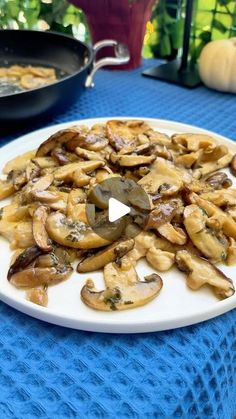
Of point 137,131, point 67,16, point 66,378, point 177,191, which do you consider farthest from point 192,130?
point 67,16

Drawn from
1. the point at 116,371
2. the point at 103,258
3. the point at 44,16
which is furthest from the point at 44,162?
the point at 44,16

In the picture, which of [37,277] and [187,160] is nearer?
[37,277]

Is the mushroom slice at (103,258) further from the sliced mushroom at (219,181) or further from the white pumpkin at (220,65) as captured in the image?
the white pumpkin at (220,65)

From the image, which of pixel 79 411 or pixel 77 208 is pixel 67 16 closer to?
pixel 77 208

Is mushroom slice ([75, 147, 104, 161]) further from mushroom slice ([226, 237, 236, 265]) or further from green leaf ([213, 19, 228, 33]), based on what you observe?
green leaf ([213, 19, 228, 33])

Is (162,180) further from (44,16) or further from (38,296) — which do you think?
(44,16)

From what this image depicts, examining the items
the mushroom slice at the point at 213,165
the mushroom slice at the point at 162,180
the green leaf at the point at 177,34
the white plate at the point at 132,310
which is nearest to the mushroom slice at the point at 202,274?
the white plate at the point at 132,310
